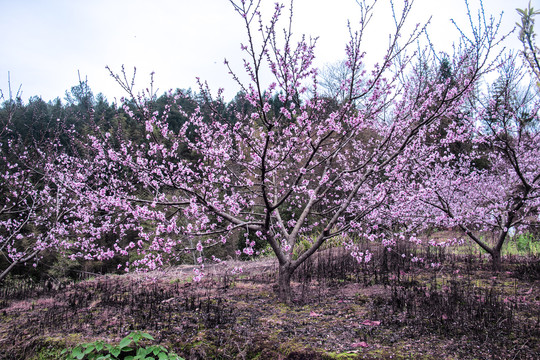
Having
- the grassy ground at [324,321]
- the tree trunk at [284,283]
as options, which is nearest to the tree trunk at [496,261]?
the grassy ground at [324,321]

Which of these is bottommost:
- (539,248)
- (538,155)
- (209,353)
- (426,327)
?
(209,353)

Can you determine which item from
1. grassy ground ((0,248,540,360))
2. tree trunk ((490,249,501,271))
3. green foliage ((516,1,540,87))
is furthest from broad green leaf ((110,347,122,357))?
tree trunk ((490,249,501,271))

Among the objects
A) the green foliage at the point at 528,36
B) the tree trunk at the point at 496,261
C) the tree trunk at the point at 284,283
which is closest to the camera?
the green foliage at the point at 528,36

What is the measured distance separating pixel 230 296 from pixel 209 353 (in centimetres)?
219

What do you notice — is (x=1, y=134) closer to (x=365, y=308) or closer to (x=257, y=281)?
(x=257, y=281)

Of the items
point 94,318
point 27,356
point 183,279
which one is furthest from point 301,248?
point 27,356

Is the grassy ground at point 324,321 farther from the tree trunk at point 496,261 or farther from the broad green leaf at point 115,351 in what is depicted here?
the broad green leaf at point 115,351

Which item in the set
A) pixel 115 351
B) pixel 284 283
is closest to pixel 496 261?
pixel 284 283

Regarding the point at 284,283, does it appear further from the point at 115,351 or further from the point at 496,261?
the point at 496,261

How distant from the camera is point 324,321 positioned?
12.3 ft

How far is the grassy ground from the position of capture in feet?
9.71

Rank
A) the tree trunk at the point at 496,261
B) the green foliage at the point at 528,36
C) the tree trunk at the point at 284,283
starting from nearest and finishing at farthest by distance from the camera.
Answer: the green foliage at the point at 528,36, the tree trunk at the point at 284,283, the tree trunk at the point at 496,261

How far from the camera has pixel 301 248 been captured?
11.1 meters

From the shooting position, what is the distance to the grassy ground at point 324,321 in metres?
2.96
